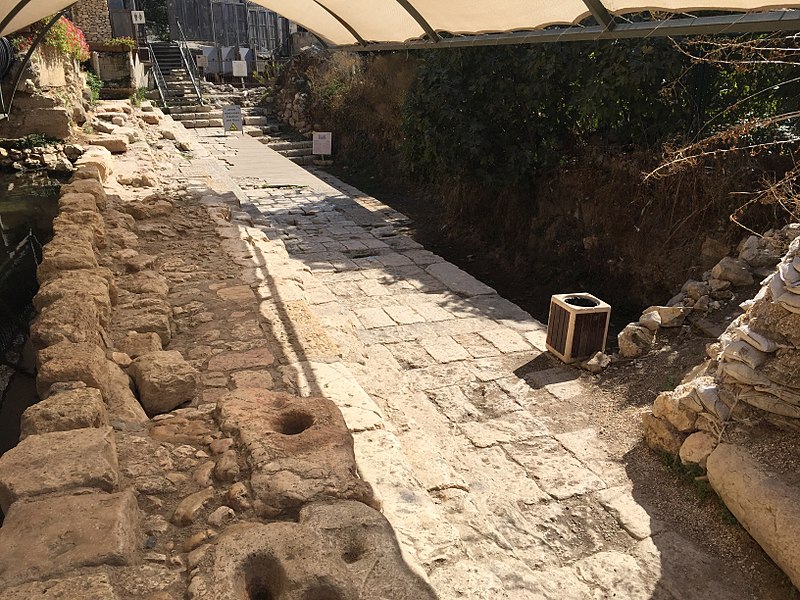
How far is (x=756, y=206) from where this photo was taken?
19.0 ft

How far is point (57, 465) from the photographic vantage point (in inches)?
85.9

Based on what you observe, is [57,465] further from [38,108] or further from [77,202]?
[38,108]

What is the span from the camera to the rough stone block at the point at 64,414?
7.97 feet

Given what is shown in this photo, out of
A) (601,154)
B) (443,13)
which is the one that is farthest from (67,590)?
(601,154)

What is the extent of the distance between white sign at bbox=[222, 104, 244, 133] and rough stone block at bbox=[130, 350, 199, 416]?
39.8 feet

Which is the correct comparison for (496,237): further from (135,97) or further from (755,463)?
(135,97)

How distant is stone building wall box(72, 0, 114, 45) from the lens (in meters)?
19.5

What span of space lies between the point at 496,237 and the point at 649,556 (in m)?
6.29

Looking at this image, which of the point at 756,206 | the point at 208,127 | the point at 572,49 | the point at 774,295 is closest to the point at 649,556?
the point at 774,295

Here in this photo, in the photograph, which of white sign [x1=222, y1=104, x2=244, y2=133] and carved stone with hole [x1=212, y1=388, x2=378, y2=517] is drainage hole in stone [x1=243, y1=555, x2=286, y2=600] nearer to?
carved stone with hole [x1=212, y1=388, x2=378, y2=517]

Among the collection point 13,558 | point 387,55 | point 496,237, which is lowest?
point 496,237

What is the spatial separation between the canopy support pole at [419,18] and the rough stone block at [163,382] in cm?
275

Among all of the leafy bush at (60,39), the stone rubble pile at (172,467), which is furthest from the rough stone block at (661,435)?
the leafy bush at (60,39)

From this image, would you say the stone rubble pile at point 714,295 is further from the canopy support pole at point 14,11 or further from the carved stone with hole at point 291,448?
the canopy support pole at point 14,11
